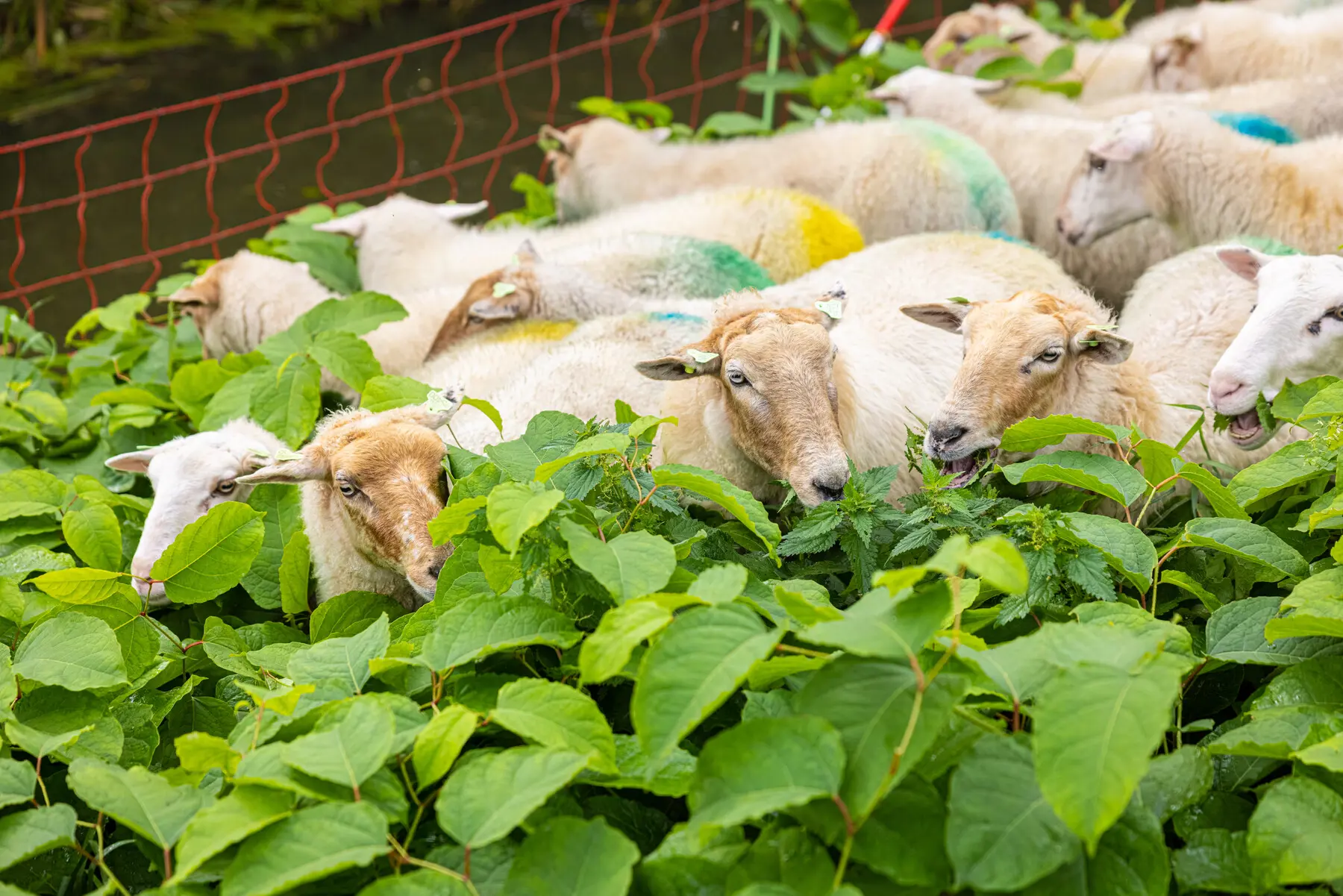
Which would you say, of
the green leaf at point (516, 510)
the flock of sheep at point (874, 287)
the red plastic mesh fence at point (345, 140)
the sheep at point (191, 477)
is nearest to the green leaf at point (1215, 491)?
the flock of sheep at point (874, 287)

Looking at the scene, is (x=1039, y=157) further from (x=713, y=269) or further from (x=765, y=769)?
(x=765, y=769)

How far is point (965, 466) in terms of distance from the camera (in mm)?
2943

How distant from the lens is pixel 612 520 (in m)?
2.12

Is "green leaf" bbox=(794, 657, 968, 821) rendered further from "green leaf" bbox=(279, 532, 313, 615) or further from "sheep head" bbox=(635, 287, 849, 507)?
"green leaf" bbox=(279, 532, 313, 615)

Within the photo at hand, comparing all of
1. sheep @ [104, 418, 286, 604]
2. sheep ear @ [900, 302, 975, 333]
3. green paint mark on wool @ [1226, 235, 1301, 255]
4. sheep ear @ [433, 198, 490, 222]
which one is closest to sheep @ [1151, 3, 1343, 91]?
green paint mark on wool @ [1226, 235, 1301, 255]

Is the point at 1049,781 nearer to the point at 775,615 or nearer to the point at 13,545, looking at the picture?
the point at 775,615

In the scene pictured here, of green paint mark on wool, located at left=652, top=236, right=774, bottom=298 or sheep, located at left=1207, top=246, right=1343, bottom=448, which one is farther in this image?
green paint mark on wool, located at left=652, top=236, right=774, bottom=298

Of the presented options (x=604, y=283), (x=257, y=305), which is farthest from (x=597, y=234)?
(x=257, y=305)

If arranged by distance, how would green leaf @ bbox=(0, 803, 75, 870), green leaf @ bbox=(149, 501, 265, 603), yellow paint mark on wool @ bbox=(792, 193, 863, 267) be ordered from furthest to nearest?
1. yellow paint mark on wool @ bbox=(792, 193, 863, 267)
2. green leaf @ bbox=(149, 501, 265, 603)
3. green leaf @ bbox=(0, 803, 75, 870)

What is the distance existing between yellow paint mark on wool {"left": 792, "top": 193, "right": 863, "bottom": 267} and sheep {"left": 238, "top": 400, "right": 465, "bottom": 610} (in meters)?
1.98

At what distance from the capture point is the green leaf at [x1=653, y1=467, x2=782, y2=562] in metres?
2.04

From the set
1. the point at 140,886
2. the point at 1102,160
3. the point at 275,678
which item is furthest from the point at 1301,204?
the point at 140,886

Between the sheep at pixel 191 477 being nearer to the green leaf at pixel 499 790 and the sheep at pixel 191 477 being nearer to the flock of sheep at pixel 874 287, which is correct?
the flock of sheep at pixel 874 287

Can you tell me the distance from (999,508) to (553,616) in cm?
104
